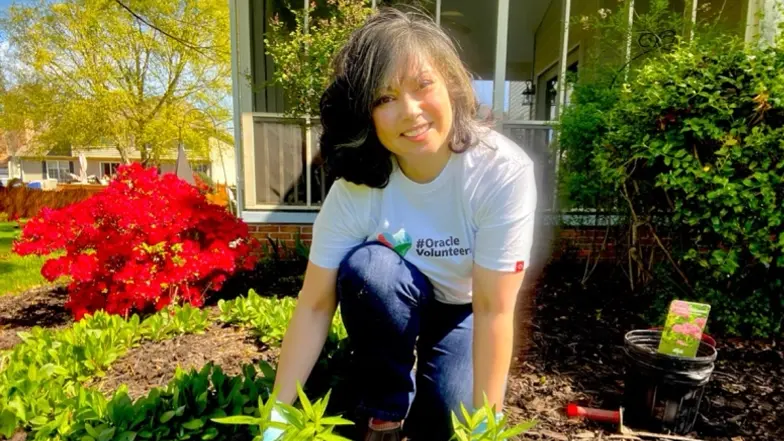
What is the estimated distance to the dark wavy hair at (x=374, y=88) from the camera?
1.24m

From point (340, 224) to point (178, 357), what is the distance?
1.33 meters

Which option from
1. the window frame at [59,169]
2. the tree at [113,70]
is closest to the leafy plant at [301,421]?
the tree at [113,70]

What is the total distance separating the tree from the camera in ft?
46.7

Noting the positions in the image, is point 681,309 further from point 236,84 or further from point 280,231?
point 236,84

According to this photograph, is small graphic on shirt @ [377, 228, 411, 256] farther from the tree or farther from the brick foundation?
the tree

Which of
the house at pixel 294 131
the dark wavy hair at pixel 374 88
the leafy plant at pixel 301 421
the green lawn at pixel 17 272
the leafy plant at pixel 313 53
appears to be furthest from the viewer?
the green lawn at pixel 17 272

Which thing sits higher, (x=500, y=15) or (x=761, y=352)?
(x=500, y=15)

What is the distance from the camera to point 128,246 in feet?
9.49

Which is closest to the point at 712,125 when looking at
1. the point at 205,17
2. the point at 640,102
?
the point at 640,102

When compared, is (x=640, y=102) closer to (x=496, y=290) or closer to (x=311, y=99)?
Result: (x=496, y=290)

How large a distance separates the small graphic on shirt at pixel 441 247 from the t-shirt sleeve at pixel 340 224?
7.2 inches

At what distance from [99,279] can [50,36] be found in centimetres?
1523

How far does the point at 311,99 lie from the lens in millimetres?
3688

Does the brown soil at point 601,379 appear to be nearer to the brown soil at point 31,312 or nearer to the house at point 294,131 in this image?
the house at point 294,131
